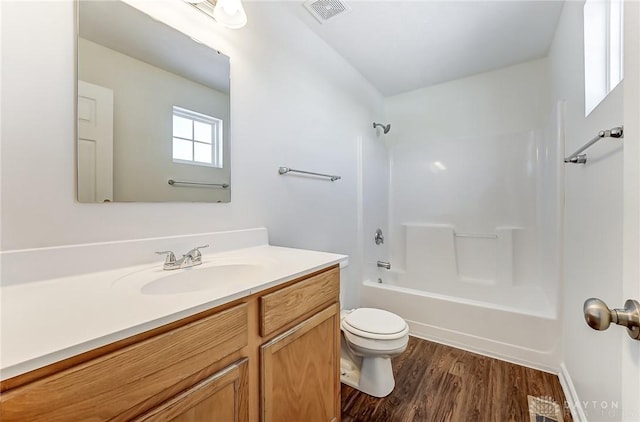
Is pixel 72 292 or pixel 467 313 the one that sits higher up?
pixel 72 292

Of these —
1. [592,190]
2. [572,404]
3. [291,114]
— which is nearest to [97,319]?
[291,114]

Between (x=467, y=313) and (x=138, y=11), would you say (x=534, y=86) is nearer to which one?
(x=467, y=313)

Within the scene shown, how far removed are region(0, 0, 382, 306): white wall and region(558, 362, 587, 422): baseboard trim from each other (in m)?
1.36

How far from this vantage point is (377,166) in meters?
2.78

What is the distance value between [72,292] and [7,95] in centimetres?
59

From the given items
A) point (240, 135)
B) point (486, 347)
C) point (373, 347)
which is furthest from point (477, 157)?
point (240, 135)

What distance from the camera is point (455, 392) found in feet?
4.91

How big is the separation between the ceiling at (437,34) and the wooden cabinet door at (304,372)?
183 cm

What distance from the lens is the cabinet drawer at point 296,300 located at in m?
0.82

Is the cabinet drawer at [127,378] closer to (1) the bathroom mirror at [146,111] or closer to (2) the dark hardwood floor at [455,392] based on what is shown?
(1) the bathroom mirror at [146,111]

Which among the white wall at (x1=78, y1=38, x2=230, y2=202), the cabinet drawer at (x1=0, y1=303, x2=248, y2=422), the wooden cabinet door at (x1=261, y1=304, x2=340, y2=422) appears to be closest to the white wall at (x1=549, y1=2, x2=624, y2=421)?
the wooden cabinet door at (x1=261, y1=304, x2=340, y2=422)

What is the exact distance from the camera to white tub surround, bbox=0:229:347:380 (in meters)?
0.46

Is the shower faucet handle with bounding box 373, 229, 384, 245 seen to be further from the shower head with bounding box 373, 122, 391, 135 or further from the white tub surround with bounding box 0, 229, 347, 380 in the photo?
the white tub surround with bounding box 0, 229, 347, 380

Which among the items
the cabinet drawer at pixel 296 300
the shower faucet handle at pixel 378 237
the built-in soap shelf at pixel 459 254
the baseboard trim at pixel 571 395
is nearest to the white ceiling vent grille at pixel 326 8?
the cabinet drawer at pixel 296 300
